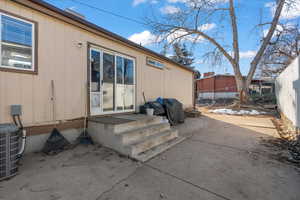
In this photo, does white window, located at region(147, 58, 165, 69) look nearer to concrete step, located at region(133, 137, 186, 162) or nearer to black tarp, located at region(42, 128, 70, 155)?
concrete step, located at region(133, 137, 186, 162)

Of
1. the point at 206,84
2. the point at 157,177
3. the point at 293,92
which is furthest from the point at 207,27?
the point at 157,177

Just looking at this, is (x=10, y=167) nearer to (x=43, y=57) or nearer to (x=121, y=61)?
(x=43, y=57)

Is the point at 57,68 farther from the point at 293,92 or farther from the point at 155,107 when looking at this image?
the point at 293,92

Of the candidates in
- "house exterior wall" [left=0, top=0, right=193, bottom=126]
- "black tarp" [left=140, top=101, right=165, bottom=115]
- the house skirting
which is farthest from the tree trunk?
"house exterior wall" [left=0, top=0, right=193, bottom=126]

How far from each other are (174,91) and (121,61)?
4.31 meters

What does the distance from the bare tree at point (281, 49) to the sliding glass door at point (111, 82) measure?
13537mm

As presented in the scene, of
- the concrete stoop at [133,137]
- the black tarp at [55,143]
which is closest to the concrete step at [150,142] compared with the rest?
the concrete stoop at [133,137]

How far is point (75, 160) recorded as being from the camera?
2875mm

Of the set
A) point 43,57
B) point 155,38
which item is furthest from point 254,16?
point 43,57

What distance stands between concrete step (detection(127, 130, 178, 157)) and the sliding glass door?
5.88 feet

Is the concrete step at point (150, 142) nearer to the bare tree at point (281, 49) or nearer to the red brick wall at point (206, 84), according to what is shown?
the bare tree at point (281, 49)

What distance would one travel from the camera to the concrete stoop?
318 cm

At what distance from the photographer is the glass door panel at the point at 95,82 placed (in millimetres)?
4234

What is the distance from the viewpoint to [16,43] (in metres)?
2.94
